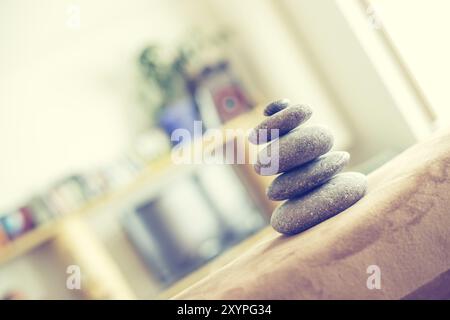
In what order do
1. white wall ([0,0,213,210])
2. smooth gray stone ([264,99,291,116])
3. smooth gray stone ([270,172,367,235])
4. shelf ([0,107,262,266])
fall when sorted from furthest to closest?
white wall ([0,0,213,210]), shelf ([0,107,262,266]), smooth gray stone ([264,99,291,116]), smooth gray stone ([270,172,367,235])

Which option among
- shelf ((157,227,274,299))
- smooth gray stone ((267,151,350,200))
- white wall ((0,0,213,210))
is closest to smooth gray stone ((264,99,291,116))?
smooth gray stone ((267,151,350,200))

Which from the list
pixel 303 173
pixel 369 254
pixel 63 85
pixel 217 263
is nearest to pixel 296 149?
pixel 303 173

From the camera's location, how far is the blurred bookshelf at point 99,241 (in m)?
2.21

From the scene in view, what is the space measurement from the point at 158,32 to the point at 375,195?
2441 mm

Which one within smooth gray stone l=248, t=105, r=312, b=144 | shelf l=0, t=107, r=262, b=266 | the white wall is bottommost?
smooth gray stone l=248, t=105, r=312, b=144

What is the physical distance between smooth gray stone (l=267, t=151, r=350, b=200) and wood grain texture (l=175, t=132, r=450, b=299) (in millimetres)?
115

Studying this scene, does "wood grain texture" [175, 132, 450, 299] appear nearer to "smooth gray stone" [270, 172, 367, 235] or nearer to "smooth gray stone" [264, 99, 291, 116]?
"smooth gray stone" [270, 172, 367, 235]

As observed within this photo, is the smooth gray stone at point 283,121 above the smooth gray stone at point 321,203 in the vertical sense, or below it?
above

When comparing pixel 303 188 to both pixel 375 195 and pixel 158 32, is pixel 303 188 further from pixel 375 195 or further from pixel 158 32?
pixel 158 32

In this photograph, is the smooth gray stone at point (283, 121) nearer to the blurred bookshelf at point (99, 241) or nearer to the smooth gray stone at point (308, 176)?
the smooth gray stone at point (308, 176)

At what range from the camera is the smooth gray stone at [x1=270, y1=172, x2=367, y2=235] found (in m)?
0.82

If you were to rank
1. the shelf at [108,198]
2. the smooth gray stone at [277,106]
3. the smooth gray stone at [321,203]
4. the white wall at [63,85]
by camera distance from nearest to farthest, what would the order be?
the smooth gray stone at [321,203], the smooth gray stone at [277,106], the shelf at [108,198], the white wall at [63,85]

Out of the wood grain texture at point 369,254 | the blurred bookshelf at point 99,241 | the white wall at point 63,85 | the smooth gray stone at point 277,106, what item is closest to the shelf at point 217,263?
the blurred bookshelf at point 99,241

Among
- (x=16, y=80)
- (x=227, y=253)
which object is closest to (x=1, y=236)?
(x=16, y=80)
